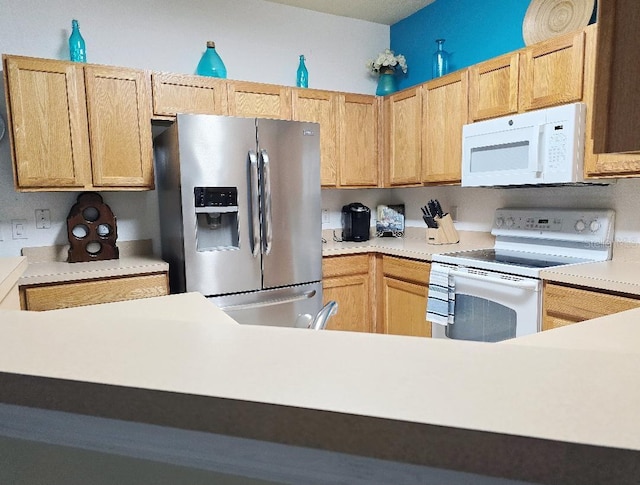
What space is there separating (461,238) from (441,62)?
133 cm

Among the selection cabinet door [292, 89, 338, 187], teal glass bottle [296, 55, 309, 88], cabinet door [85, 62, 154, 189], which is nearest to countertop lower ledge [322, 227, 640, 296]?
cabinet door [292, 89, 338, 187]

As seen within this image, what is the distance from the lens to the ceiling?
3283 mm

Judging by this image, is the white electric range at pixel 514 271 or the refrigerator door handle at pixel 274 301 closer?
the white electric range at pixel 514 271

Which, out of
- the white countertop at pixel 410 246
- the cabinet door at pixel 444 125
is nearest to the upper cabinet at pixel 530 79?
the cabinet door at pixel 444 125

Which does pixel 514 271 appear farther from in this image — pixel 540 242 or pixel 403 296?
pixel 403 296

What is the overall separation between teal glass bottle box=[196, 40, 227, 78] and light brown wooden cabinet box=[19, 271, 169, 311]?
1.44 m

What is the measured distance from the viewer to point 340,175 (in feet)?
10.8

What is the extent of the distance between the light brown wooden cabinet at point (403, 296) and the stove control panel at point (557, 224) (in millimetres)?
628

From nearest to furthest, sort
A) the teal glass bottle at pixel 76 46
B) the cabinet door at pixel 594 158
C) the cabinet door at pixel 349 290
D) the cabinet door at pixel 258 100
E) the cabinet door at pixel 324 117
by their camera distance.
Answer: the cabinet door at pixel 594 158 → the teal glass bottle at pixel 76 46 → the cabinet door at pixel 258 100 → the cabinet door at pixel 349 290 → the cabinet door at pixel 324 117

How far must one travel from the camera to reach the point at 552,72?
86.2 inches

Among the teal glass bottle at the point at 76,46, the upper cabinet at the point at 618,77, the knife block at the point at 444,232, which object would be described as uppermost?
the teal glass bottle at the point at 76,46

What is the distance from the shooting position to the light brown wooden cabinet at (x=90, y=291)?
2174 mm

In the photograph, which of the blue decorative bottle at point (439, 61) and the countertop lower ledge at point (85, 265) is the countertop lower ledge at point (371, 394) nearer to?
the countertop lower ledge at point (85, 265)

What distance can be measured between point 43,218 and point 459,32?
126 inches
